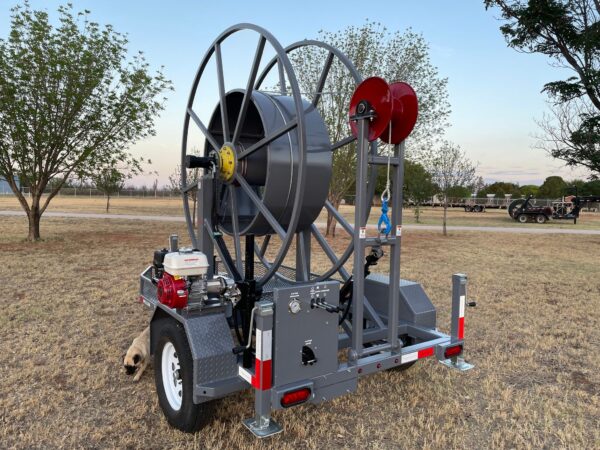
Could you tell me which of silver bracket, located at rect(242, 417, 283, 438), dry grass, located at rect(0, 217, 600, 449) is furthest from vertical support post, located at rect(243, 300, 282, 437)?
dry grass, located at rect(0, 217, 600, 449)

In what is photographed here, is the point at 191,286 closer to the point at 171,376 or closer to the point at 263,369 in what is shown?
the point at 171,376

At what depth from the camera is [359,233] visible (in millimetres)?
3236

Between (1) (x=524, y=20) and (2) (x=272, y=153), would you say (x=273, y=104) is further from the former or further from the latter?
(1) (x=524, y=20)

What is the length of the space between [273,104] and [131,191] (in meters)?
63.9

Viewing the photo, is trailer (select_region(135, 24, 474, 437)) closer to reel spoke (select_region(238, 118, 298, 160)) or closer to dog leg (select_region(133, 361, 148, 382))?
reel spoke (select_region(238, 118, 298, 160))

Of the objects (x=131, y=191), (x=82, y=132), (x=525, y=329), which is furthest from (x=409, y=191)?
(x=131, y=191)

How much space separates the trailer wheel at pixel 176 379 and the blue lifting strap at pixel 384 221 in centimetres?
170

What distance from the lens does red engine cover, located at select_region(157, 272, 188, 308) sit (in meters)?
3.30

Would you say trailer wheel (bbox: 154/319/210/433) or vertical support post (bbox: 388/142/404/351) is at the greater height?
vertical support post (bbox: 388/142/404/351)

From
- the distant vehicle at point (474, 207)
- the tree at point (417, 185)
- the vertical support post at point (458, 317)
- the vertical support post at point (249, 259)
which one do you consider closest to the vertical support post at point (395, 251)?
the vertical support post at point (458, 317)

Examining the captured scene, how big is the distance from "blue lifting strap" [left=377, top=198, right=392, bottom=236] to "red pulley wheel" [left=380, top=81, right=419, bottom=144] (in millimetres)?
471

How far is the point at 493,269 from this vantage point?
11.0 m

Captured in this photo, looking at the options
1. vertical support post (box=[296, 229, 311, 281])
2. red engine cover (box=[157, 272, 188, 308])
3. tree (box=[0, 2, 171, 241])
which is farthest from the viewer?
tree (box=[0, 2, 171, 241])

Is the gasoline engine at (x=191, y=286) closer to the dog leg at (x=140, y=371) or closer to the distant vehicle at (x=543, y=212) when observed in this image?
the dog leg at (x=140, y=371)
